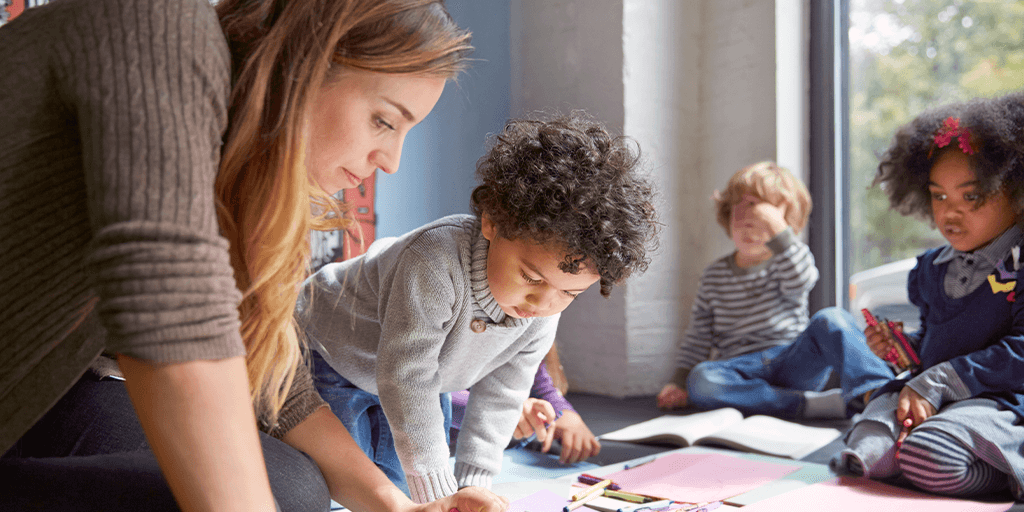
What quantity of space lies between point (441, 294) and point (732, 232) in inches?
53.7

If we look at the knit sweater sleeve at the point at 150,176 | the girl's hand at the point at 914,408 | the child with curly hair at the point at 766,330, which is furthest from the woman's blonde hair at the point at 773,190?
the knit sweater sleeve at the point at 150,176

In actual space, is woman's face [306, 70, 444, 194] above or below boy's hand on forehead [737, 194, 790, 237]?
above

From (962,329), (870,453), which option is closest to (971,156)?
(962,329)

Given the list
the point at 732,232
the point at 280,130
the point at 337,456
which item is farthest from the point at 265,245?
the point at 732,232

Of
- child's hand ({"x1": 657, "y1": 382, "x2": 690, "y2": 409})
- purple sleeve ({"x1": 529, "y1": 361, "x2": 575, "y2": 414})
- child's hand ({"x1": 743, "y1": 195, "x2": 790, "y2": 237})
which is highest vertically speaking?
child's hand ({"x1": 743, "y1": 195, "x2": 790, "y2": 237})

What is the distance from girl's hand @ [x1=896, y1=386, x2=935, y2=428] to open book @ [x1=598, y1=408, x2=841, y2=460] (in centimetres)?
21

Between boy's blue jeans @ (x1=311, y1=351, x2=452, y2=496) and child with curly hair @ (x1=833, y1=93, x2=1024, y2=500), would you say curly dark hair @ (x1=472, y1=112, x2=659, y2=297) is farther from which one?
child with curly hair @ (x1=833, y1=93, x2=1024, y2=500)

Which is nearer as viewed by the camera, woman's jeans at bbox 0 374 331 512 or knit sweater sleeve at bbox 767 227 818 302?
woman's jeans at bbox 0 374 331 512

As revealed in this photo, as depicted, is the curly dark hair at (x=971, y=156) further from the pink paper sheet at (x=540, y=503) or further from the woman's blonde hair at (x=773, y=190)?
the pink paper sheet at (x=540, y=503)

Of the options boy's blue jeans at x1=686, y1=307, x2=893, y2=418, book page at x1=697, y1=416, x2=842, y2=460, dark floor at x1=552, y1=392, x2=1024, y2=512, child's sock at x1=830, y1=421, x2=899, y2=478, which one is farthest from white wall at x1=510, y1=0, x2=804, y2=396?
child's sock at x1=830, y1=421, x2=899, y2=478

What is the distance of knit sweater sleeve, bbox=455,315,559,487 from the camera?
1.07 meters

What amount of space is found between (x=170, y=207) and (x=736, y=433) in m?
1.40

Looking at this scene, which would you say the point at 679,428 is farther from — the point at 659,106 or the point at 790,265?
the point at 659,106

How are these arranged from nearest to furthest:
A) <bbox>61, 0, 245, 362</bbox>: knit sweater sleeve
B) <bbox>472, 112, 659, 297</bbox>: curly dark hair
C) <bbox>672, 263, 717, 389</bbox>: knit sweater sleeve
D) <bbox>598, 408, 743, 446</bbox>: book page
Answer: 1. <bbox>61, 0, 245, 362</bbox>: knit sweater sleeve
2. <bbox>472, 112, 659, 297</bbox>: curly dark hair
3. <bbox>598, 408, 743, 446</bbox>: book page
4. <bbox>672, 263, 717, 389</bbox>: knit sweater sleeve
